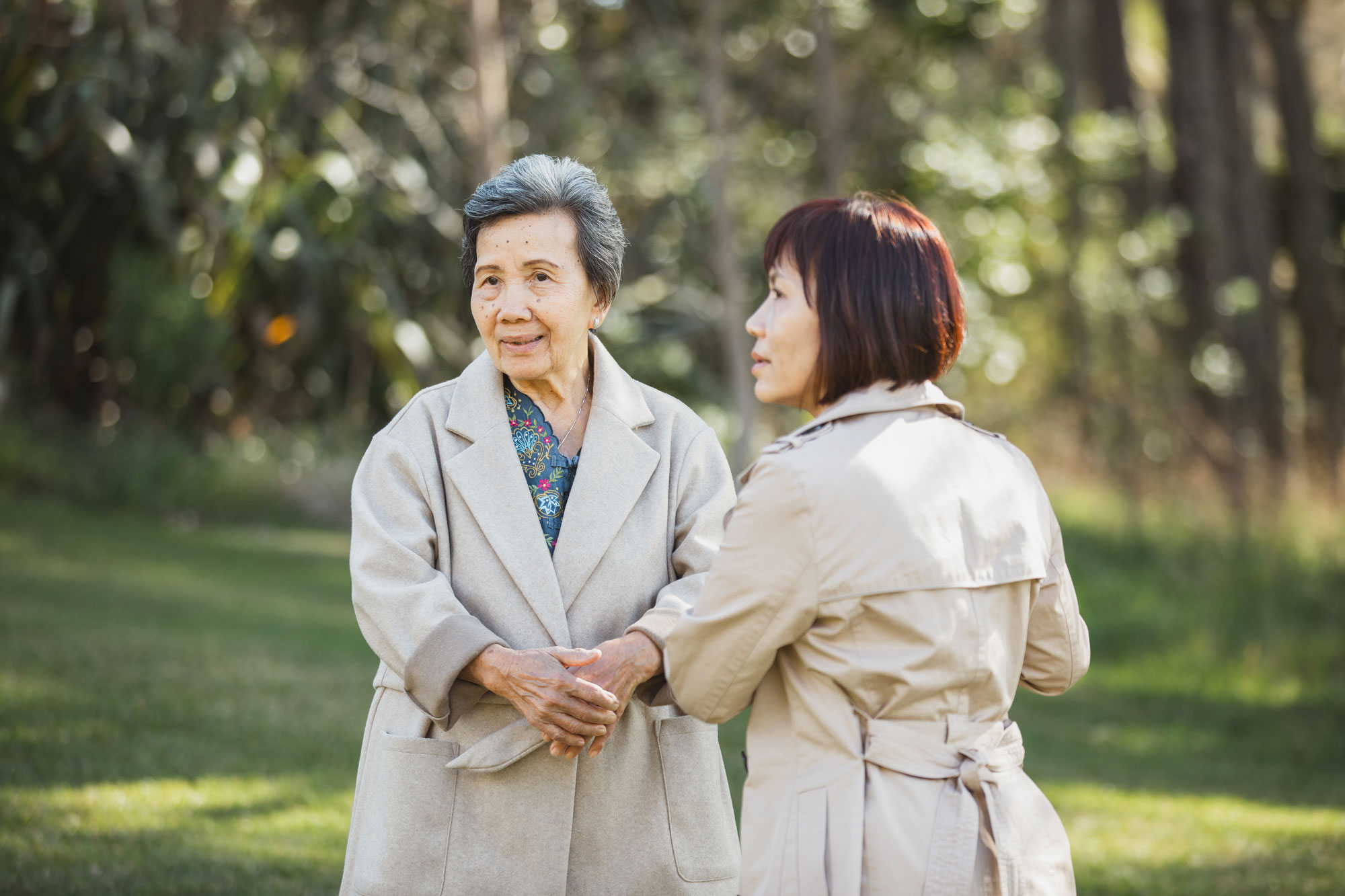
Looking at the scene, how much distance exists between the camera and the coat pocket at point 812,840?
1803 mm

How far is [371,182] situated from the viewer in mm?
12328

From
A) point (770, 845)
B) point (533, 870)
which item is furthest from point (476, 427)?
point (770, 845)

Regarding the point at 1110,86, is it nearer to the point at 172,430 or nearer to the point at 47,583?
the point at 172,430

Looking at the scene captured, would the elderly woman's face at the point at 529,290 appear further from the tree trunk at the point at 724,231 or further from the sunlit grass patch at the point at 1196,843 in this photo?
the tree trunk at the point at 724,231

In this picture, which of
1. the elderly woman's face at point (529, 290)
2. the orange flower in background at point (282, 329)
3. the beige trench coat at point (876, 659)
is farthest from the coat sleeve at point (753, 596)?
the orange flower in background at point (282, 329)

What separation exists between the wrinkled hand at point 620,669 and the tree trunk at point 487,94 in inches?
347

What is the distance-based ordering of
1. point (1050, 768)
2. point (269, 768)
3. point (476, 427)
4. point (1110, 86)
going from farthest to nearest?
point (1110, 86) → point (1050, 768) → point (269, 768) → point (476, 427)

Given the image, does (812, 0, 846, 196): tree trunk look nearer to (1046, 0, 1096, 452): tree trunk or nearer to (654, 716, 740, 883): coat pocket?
(1046, 0, 1096, 452): tree trunk

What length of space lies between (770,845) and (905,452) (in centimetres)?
62

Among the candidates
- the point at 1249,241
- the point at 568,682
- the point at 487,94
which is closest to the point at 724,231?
the point at 487,94

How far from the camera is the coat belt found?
71.0 inches

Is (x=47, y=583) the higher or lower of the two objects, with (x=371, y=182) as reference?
lower

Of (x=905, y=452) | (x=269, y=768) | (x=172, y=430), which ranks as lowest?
(x=269, y=768)

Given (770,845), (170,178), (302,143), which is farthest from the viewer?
(302,143)
